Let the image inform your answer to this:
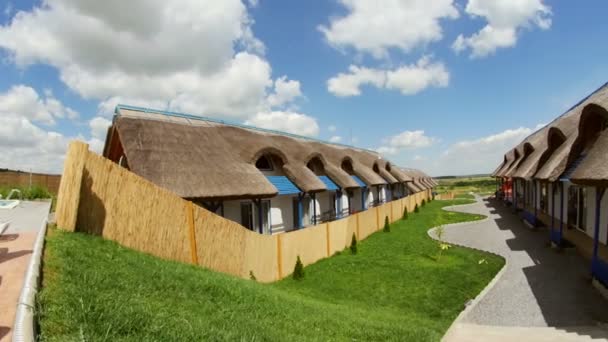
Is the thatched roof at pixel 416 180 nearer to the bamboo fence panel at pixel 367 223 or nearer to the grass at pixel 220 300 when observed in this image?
the bamboo fence panel at pixel 367 223

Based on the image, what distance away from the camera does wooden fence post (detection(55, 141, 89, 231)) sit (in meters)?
6.41

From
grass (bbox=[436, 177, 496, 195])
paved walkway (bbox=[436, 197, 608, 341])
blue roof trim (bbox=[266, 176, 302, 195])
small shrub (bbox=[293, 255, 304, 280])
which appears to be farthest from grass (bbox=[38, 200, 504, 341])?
grass (bbox=[436, 177, 496, 195])

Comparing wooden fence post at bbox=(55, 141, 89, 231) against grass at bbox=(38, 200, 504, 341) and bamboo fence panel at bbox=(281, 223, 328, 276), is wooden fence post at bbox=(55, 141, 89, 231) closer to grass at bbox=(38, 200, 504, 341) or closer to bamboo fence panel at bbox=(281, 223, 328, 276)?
grass at bbox=(38, 200, 504, 341)

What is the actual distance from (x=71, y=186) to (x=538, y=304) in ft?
37.3

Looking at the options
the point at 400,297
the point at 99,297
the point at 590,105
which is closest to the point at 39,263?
the point at 99,297

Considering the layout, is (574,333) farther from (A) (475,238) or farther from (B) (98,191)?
(A) (475,238)

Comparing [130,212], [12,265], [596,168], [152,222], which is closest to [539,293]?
[596,168]

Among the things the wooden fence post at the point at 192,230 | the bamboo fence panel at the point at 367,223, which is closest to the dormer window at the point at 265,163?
the bamboo fence panel at the point at 367,223

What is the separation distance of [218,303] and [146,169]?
742 cm

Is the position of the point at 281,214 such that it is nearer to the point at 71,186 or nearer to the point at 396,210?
the point at 396,210

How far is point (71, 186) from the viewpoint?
6.40m

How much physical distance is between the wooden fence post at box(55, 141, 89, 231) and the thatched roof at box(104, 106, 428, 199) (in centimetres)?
458

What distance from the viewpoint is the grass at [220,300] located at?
3.79 meters

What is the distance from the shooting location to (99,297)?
420 centimetres
